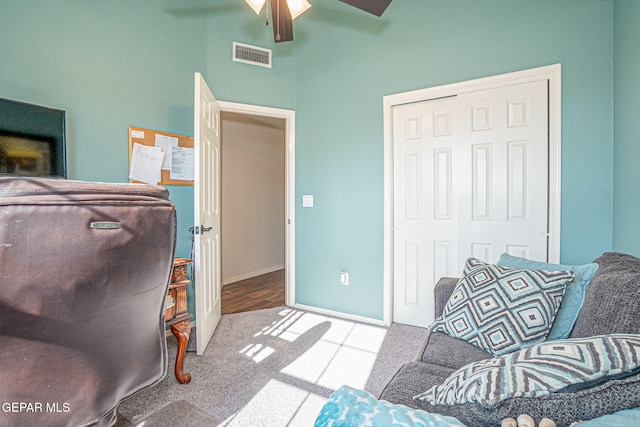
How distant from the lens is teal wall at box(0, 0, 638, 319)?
1978mm

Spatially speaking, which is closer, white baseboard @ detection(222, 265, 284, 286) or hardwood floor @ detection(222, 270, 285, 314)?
hardwood floor @ detection(222, 270, 285, 314)

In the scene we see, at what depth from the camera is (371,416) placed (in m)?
0.51

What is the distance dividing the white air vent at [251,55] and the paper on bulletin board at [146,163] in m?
1.23

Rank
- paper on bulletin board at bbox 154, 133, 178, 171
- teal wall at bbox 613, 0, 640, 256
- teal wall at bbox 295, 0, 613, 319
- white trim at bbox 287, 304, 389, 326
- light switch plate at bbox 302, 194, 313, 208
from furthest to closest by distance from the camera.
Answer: light switch plate at bbox 302, 194, 313, 208 → white trim at bbox 287, 304, 389, 326 → paper on bulletin board at bbox 154, 133, 178, 171 → teal wall at bbox 295, 0, 613, 319 → teal wall at bbox 613, 0, 640, 256

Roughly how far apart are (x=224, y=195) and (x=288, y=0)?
110 inches

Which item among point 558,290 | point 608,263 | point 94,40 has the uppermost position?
point 94,40

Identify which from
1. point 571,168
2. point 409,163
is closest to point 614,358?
point 571,168

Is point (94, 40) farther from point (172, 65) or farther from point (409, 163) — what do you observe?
point (409, 163)

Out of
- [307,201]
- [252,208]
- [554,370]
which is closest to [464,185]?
[307,201]

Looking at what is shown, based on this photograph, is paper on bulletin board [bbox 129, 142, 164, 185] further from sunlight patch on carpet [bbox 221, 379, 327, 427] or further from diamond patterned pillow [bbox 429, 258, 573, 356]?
diamond patterned pillow [bbox 429, 258, 573, 356]

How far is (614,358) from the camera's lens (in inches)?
20.9

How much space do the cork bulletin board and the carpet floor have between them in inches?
50.8

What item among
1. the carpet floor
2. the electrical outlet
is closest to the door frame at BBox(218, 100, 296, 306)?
the carpet floor

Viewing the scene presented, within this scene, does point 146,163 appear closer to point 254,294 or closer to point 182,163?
point 182,163
